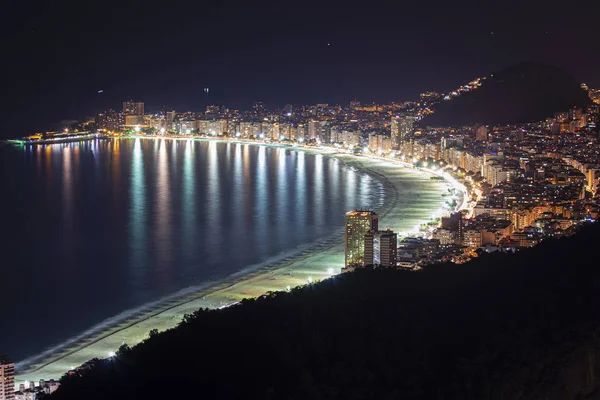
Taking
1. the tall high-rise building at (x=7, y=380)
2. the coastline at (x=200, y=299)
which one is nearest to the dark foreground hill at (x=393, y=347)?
the tall high-rise building at (x=7, y=380)

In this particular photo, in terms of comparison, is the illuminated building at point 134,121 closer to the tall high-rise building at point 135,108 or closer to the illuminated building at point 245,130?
the tall high-rise building at point 135,108

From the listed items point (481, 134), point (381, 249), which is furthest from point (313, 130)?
point (381, 249)

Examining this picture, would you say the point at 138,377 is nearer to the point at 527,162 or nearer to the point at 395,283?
the point at 395,283

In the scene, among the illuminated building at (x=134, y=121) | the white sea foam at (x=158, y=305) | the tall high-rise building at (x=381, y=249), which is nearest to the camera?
the white sea foam at (x=158, y=305)

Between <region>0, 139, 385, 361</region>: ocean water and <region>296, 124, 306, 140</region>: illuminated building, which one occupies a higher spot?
<region>296, 124, 306, 140</region>: illuminated building

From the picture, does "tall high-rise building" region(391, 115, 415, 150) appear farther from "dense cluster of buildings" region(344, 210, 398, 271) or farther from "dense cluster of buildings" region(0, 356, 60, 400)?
"dense cluster of buildings" region(0, 356, 60, 400)

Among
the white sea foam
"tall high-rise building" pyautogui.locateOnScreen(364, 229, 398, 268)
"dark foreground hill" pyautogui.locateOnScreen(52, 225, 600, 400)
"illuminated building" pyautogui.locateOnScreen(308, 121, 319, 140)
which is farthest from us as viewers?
"illuminated building" pyautogui.locateOnScreen(308, 121, 319, 140)

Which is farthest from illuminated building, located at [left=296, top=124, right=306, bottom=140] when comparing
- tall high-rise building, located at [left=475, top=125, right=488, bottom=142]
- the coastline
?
the coastline
